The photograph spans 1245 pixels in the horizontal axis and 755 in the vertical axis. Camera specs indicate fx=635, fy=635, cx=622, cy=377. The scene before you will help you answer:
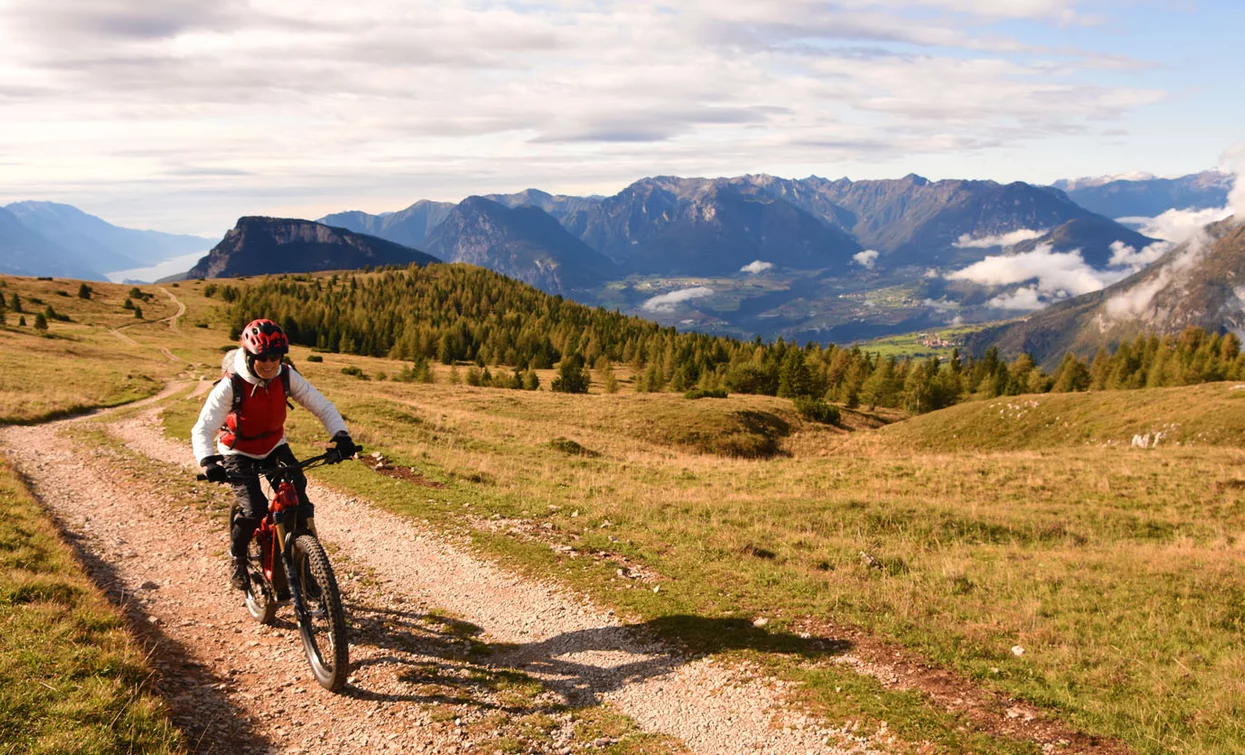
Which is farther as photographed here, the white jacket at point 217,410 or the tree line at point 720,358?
the tree line at point 720,358

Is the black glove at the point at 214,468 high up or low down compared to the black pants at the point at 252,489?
up

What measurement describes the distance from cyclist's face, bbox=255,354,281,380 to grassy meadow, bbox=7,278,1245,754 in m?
6.54

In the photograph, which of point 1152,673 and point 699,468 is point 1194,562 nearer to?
point 1152,673

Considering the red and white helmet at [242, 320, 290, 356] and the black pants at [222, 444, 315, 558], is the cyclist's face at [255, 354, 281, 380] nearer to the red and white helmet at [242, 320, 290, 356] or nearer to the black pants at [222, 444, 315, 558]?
the red and white helmet at [242, 320, 290, 356]

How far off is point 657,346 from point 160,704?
13961 centimetres

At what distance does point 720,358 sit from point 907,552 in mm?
129172

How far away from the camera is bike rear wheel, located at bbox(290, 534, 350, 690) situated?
7.90 m

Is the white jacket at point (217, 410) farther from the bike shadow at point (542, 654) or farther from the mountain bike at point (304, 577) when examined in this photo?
the bike shadow at point (542, 654)

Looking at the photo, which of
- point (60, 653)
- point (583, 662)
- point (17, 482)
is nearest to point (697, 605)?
point (583, 662)

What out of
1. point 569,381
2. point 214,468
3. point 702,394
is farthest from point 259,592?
point 569,381

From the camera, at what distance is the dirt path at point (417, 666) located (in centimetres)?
720

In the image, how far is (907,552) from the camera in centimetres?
1563

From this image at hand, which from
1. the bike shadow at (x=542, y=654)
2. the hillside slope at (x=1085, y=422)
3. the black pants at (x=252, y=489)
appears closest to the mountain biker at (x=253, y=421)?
the black pants at (x=252, y=489)

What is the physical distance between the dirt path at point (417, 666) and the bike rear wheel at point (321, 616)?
12.6 inches
